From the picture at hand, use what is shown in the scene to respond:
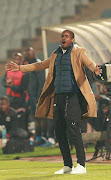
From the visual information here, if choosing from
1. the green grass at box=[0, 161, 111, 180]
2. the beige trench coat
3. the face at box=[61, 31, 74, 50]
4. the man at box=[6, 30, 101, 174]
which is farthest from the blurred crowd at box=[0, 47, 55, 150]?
the face at box=[61, 31, 74, 50]

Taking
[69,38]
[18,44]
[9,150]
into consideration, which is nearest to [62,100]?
[69,38]

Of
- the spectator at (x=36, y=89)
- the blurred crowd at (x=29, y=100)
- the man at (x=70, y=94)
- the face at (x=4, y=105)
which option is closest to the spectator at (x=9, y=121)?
the face at (x=4, y=105)

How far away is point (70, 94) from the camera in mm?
7359

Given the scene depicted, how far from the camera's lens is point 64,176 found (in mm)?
7176

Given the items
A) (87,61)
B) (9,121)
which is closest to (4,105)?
(9,121)

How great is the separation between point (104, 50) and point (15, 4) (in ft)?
46.7

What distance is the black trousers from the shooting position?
Result: 7305 mm

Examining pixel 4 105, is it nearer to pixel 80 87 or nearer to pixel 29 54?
pixel 29 54

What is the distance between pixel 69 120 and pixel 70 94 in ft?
1.08

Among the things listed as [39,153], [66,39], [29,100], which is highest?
[66,39]

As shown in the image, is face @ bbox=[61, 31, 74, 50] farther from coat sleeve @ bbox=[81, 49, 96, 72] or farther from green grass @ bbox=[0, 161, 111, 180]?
green grass @ bbox=[0, 161, 111, 180]

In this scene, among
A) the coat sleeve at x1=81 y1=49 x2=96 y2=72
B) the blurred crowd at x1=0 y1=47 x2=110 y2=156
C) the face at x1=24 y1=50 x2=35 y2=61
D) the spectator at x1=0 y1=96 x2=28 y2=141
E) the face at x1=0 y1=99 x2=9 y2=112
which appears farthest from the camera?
the face at x1=24 y1=50 x2=35 y2=61

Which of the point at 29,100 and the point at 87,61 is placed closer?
the point at 87,61

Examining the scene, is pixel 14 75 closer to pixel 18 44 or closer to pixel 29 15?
pixel 18 44
